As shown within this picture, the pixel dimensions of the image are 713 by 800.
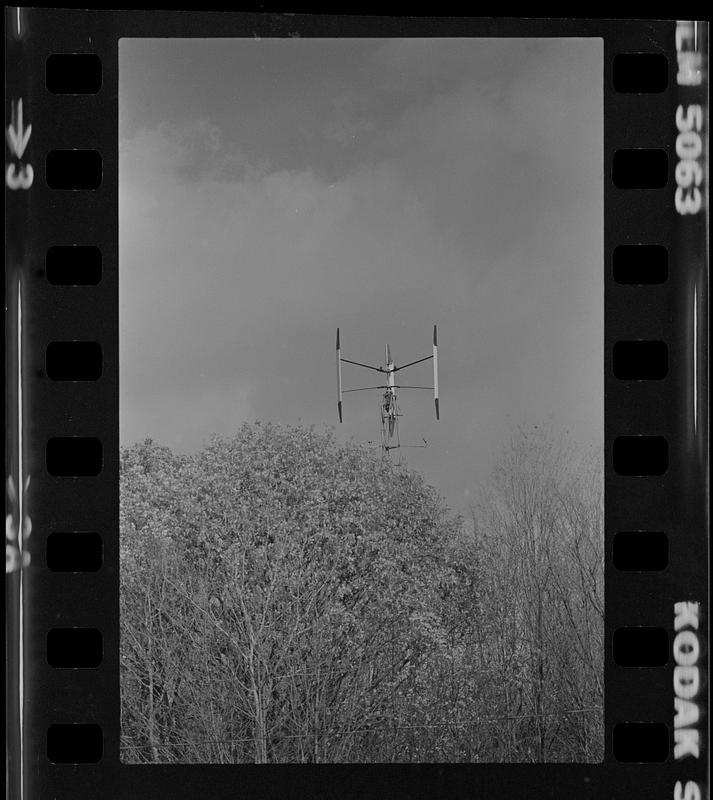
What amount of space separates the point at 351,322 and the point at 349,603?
56 cm

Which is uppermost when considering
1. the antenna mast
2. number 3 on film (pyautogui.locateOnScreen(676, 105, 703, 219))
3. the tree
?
number 3 on film (pyautogui.locateOnScreen(676, 105, 703, 219))

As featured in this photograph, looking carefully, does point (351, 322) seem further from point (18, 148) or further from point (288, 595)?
point (18, 148)

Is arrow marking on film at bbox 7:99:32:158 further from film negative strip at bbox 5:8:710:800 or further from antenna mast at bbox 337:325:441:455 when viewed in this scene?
antenna mast at bbox 337:325:441:455

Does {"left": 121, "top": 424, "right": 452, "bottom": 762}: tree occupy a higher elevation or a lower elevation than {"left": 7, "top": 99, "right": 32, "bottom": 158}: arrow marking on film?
lower

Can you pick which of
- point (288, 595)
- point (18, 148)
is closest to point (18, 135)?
point (18, 148)

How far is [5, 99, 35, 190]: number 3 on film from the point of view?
1.81 m

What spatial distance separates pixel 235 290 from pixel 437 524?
617mm

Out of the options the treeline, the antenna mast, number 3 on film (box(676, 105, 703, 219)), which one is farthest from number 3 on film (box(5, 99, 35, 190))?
number 3 on film (box(676, 105, 703, 219))

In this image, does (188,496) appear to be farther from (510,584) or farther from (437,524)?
(510,584)

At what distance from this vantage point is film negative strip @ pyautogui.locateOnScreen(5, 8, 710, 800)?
5.90 ft

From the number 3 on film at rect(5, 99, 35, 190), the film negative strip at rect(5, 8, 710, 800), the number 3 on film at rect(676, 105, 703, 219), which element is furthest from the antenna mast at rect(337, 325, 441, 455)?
the number 3 on film at rect(5, 99, 35, 190)

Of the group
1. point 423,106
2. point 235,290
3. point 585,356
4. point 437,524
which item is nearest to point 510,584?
point 437,524

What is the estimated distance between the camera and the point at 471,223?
1.84m

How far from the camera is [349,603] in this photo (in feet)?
6.12
